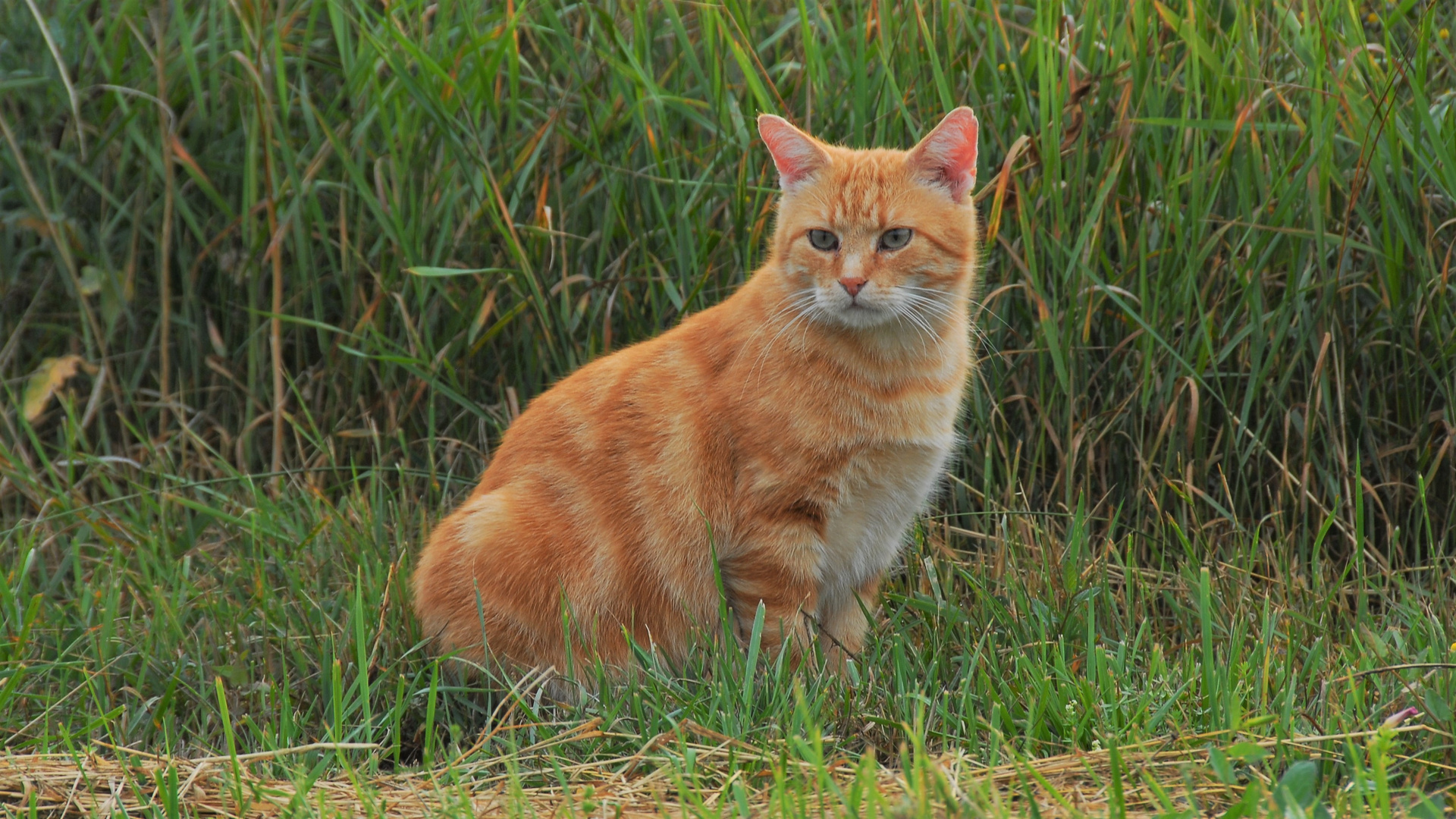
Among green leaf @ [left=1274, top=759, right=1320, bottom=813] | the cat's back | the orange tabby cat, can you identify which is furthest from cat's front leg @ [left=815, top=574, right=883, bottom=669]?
green leaf @ [left=1274, top=759, right=1320, bottom=813]

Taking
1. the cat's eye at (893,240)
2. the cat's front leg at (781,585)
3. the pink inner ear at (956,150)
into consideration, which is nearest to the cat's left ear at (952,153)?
the pink inner ear at (956,150)

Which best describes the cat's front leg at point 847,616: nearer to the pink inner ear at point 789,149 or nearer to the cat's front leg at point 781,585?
the cat's front leg at point 781,585

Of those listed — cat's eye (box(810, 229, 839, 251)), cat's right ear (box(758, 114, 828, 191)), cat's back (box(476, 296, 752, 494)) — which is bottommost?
cat's back (box(476, 296, 752, 494))

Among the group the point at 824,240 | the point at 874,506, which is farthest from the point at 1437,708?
the point at 824,240

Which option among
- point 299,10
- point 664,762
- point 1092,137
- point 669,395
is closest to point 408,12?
point 299,10

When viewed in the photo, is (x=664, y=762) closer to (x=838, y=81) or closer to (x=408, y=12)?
(x=838, y=81)

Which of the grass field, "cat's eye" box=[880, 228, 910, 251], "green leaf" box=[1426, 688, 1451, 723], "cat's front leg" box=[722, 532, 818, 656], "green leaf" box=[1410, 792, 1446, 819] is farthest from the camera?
"cat's eye" box=[880, 228, 910, 251]

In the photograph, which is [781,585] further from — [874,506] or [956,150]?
[956,150]

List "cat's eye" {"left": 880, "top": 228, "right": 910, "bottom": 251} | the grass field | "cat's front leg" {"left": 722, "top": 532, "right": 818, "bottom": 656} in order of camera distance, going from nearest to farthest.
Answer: the grass field, "cat's front leg" {"left": 722, "top": 532, "right": 818, "bottom": 656}, "cat's eye" {"left": 880, "top": 228, "right": 910, "bottom": 251}

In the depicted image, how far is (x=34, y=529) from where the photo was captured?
3396 millimetres

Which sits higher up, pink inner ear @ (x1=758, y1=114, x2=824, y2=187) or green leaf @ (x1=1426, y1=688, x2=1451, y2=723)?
pink inner ear @ (x1=758, y1=114, x2=824, y2=187)

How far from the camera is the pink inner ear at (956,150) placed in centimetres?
271

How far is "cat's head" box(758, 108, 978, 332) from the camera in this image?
271cm

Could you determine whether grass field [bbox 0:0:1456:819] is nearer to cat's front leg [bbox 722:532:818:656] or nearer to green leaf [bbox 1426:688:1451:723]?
green leaf [bbox 1426:688:1451:723]
